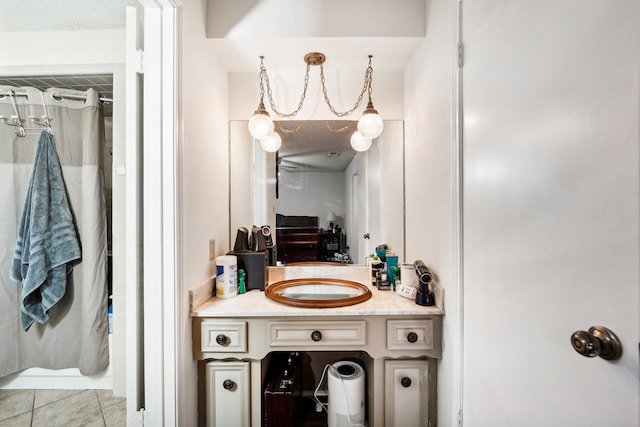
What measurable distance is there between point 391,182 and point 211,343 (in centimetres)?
137

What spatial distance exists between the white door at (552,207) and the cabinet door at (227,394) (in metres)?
0.98

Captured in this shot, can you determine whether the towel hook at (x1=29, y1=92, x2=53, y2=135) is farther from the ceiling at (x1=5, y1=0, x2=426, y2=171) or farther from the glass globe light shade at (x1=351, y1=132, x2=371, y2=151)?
the glass globe light shade at (x1=351, y1=132, x2=371, y2=151)

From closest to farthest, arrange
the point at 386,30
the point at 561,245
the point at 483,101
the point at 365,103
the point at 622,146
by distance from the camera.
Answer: the point at 622,146 → the point at 561,245 → the point at 483,101 → the point at 386,30 → the point at 365,103

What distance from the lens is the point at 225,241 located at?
1.70 meters

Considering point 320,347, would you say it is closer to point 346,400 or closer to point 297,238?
point 346,400

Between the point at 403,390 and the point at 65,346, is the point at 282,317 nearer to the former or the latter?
the point at 403,390

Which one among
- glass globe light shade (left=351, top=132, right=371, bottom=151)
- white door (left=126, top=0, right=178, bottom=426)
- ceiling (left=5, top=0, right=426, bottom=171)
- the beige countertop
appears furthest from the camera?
glass globe light shade (left=351, top=132, right=371, bottom=151)

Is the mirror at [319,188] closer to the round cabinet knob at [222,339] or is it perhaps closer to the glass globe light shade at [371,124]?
the glass globe light shade at [371,124]

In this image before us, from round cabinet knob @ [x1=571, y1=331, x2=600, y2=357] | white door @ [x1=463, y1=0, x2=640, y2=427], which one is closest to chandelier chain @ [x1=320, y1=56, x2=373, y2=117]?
white door @ [x1=463, y1=0, x2=640, y2=427]

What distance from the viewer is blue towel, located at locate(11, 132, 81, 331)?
163cm

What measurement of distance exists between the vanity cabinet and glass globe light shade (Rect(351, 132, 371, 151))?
101cm

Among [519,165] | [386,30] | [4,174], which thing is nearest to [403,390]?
[519,165]

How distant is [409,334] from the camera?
1.25 metres

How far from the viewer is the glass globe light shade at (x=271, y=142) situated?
178 cm
